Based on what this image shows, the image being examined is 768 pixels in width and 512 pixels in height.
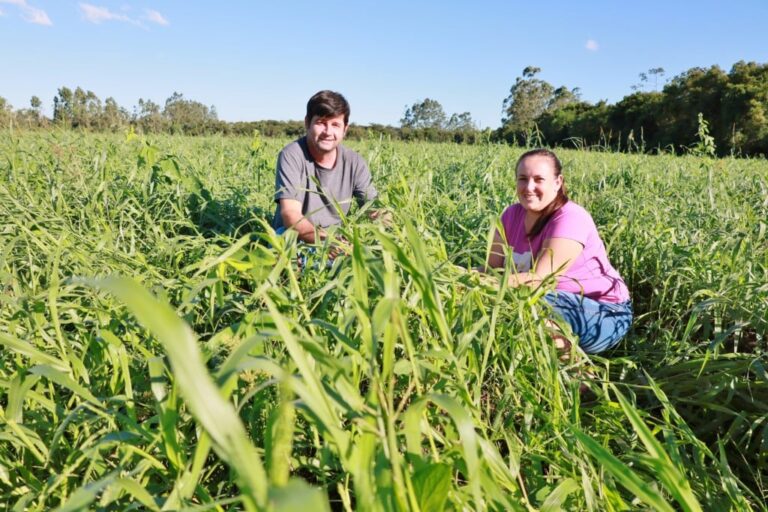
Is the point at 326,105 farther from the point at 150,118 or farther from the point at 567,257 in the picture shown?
the point at 150,118

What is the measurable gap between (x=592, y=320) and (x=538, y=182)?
667mm

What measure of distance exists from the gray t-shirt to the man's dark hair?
221 millimetres

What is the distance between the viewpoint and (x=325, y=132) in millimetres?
3057

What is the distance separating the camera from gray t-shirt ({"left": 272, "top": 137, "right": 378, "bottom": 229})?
3002 millimetres

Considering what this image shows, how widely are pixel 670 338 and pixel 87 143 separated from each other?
4.62 metres

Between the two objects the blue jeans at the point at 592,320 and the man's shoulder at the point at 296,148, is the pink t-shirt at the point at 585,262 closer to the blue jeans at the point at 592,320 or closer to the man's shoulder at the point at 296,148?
the blue jeans at the point at 592,320

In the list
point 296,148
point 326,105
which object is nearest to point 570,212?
point 326,105

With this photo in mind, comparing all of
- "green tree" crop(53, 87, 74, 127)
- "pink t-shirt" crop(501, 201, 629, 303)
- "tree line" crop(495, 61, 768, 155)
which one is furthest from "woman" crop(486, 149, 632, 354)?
"tree line" crop(495, 61, 768, 155)

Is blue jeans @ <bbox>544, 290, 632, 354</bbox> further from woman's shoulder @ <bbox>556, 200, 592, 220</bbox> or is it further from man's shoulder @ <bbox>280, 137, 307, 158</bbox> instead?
man's shoulder @ <bbox>280, 137, 307, 158</bbox>

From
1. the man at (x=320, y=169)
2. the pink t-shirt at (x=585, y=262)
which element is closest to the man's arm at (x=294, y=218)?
the man at (x=320, y=169)

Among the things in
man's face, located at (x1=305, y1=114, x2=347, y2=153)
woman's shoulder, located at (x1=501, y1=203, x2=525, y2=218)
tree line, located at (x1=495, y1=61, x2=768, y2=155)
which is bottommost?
woman's shoulder, located at (x1=501, y1=203, x2=525, y2=218)

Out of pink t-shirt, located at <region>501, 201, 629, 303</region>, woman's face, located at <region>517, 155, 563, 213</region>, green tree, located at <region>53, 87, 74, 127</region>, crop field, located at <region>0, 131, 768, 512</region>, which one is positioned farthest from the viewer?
green tree, located at <region>53, 87, 74, 127</region>

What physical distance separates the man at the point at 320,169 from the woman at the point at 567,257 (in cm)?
98

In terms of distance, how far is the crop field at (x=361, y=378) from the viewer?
72 centimetres
